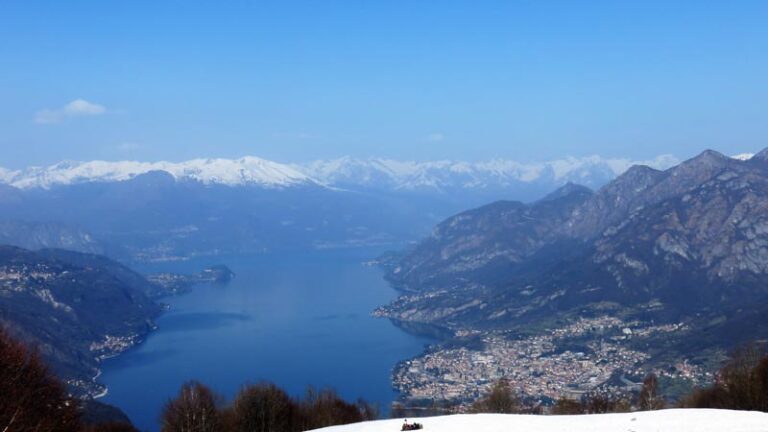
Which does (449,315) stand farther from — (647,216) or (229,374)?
(229,374)

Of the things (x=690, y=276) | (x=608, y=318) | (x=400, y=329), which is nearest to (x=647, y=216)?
(x=690, y=276)

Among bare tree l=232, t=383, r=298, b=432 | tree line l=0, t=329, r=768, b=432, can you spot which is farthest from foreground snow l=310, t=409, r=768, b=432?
bare tree l=232, t=383, r=298, b=432

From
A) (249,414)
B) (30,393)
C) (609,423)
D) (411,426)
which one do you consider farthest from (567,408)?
(30,393)

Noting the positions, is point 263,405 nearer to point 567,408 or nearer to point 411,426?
point 411,426

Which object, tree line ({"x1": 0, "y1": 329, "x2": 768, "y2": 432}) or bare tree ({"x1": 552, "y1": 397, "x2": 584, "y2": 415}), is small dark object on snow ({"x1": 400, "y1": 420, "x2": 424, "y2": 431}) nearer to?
tree line ({"x1": 0, "y1": 329, "x2": 768, "y2": 432})

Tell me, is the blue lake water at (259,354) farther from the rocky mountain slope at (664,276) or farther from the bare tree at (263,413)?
the bare tree at (263,413)

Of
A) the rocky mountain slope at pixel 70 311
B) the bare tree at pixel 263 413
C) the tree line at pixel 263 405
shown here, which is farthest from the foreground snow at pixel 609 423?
the rocky mountain slope at pixel 70 311
